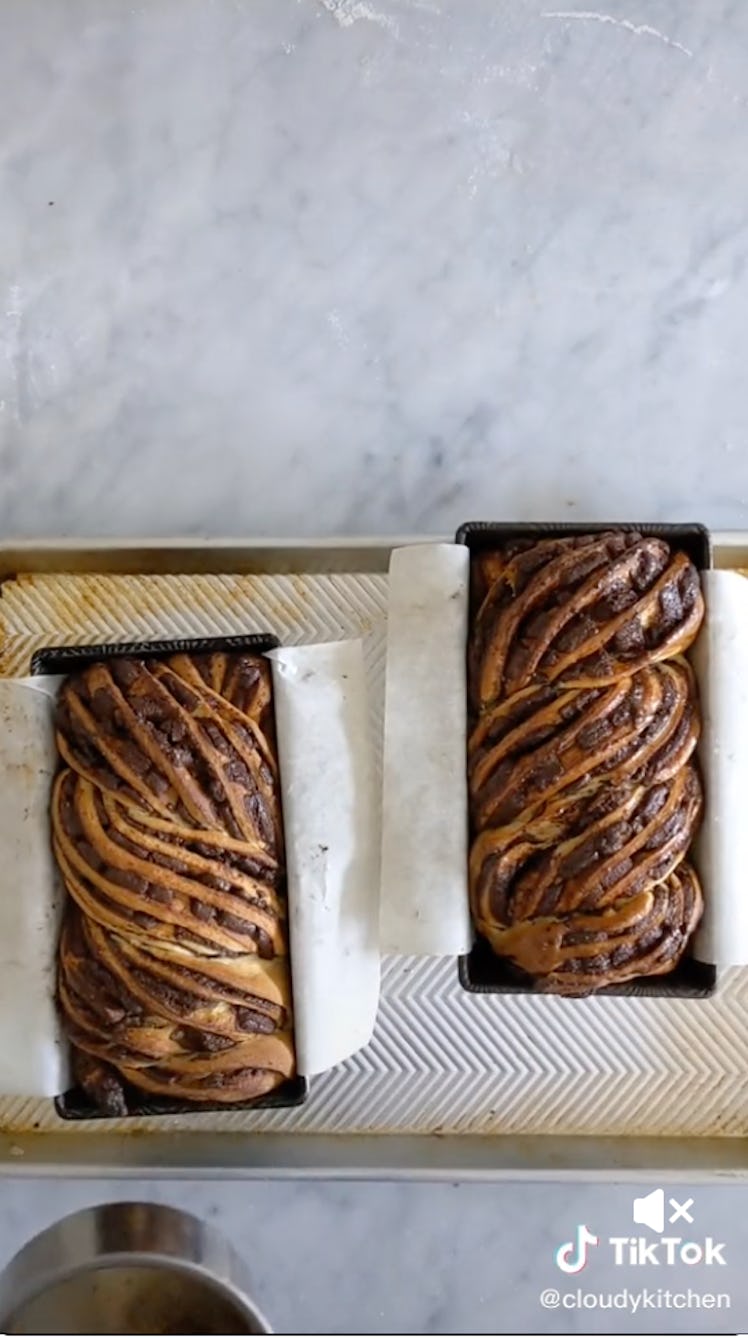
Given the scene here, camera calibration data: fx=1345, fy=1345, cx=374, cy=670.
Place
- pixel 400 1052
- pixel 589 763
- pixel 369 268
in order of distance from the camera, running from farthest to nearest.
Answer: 1. pixel 369 268
2. pixel 400 1052
3. pixel 589 763

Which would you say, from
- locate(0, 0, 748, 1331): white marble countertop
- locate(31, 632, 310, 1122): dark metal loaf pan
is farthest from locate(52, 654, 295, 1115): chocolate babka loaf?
locate(0, 0, 748, 1331): white marble countertop

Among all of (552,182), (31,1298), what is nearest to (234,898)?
(31,1298)

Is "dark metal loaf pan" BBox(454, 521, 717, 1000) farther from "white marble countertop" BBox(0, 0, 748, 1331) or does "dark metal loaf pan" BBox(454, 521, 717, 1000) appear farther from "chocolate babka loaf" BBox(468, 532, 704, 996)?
"white marble countertop" BBox(0, 0, 748, 1331)

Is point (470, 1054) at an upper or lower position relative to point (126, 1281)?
upper

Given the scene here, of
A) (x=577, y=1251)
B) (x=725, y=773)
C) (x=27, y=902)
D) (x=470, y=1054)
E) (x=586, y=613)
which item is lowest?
(x=577, y=1251)

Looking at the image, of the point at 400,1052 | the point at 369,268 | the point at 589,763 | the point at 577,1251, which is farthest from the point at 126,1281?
the point at 369,268

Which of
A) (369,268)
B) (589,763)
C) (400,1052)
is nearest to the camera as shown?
(589,763)

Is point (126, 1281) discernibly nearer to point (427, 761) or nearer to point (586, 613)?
point (427, 761)
